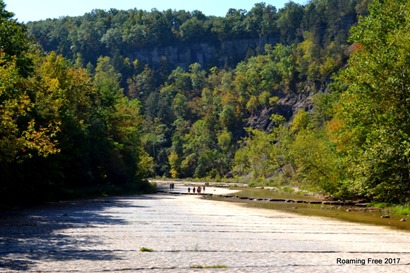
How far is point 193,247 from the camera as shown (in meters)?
15.4

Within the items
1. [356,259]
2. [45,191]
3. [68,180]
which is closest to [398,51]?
[356,259]

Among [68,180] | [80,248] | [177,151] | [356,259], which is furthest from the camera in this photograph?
[177,151]

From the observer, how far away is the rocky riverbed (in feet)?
39.3

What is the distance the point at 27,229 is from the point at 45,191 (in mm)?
20467

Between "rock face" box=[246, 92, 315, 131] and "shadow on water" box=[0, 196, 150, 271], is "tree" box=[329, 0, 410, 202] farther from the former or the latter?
"rock face" box=[246, 92, 315, 131]

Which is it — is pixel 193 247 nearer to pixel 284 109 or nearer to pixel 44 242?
pixel 44 242

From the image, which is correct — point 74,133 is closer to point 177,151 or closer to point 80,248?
point 80,248

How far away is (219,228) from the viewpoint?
22562mm

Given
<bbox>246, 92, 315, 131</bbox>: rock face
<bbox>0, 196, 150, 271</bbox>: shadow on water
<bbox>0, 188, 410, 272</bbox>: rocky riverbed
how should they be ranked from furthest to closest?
<bbox>246, 92, 315, 131</bbox>: rock face → <bbox>0, 196, 150, 271</bbox>: shadow on water → <bbox>0, 188, 410, 272</bbox>: rocky riverbed

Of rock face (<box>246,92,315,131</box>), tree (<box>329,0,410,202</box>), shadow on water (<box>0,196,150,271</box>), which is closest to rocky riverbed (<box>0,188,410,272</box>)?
shadow on water (<box>0,196,150,271</box>)

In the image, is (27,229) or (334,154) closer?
(27,229)

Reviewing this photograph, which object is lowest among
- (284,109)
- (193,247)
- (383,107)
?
(193,247)

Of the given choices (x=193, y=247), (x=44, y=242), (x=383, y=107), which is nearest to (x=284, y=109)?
(x=383, y=107)

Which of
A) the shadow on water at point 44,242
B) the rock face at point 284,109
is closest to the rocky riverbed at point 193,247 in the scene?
the shadow on water at point 44,242
